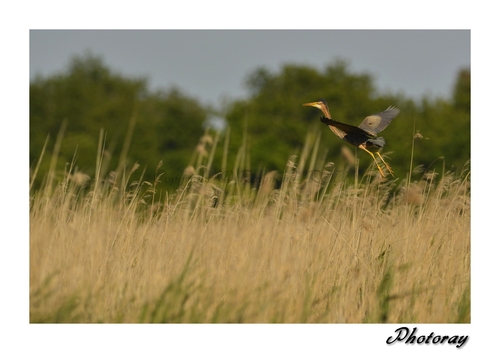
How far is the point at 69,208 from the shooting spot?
5.01 metres

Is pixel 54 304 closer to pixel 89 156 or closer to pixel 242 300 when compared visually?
pixel 242 300

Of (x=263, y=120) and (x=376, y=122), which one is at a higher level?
(x=263, y=120)

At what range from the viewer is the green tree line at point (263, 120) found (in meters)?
30.3

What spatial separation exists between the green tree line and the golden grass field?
22.9m

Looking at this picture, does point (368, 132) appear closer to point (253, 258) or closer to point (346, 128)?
point (346, 128)

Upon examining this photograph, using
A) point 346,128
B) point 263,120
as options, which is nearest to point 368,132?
point 346,128

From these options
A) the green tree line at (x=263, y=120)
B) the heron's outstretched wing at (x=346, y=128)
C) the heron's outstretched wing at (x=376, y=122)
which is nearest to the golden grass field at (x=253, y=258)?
the heron's outstretched wing at (x=346, y=128)

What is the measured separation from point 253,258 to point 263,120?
102 ft

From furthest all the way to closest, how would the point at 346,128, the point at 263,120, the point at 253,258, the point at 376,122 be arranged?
the point at 263,120 → the point at 376,122 → the point at 346,128 → the point at 253,258

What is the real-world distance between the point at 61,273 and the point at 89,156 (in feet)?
80.9

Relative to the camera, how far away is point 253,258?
4.05 meters

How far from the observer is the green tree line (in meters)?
30.3

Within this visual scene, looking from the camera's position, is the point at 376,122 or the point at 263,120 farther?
the point at 263,120

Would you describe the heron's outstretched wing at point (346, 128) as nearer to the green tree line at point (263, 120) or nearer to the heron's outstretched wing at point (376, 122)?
the heron's outstretched wing at point (376, 122)
